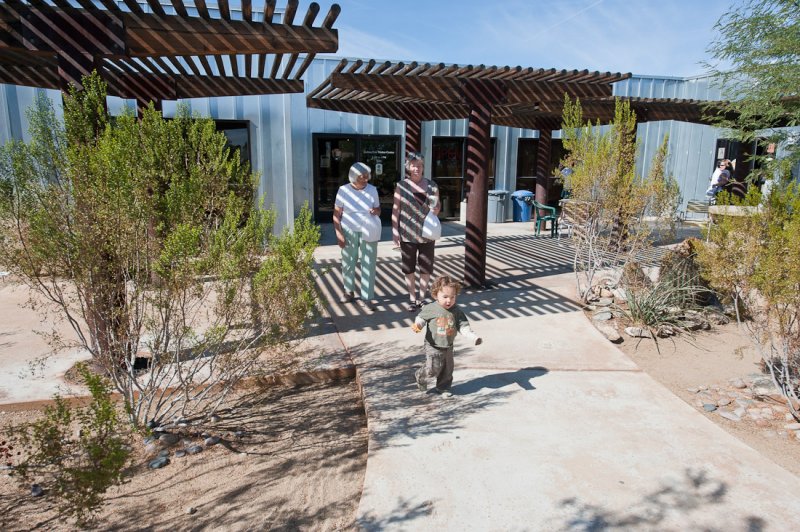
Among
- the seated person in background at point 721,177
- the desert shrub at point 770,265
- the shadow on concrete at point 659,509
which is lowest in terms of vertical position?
the shadow on concrete at point 659,509

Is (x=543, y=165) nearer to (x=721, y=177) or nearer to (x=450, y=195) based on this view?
(x=450, y=195)

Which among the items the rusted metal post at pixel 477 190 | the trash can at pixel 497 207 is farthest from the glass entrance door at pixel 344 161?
the rusted metal post at pixel 477 190

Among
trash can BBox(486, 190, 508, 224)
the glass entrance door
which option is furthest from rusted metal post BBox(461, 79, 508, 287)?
trash can BBox(486, 190, 508, 224)

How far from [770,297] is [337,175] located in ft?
34.9

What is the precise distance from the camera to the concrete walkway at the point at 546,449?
8.63 feet

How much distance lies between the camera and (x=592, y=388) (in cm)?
410

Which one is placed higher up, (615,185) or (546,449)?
(615,185)

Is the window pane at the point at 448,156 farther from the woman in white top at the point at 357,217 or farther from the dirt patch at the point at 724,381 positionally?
the dirt patch at the point at 724,381

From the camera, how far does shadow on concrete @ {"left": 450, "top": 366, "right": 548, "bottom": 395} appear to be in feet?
13.4

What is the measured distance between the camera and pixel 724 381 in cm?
436

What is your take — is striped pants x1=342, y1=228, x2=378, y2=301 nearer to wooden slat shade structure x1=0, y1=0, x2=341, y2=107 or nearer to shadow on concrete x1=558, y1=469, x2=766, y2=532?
wooden slat shade structure x1=0, y1=0, x2=341, y2=107

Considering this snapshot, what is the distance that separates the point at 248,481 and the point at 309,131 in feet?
34.1

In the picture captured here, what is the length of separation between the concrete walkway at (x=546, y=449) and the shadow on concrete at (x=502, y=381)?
16mm

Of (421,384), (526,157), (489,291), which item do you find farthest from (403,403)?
(526,157)
